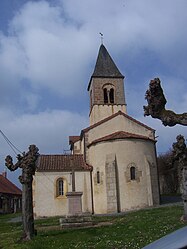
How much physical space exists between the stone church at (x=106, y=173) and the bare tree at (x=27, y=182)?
39.3 ft

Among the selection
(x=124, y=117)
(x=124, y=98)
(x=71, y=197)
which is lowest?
(x=71, y=197)

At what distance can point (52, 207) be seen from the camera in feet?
90.4

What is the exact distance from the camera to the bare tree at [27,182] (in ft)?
42.5

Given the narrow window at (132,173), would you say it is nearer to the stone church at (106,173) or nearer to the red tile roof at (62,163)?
the stone church at (106,173)

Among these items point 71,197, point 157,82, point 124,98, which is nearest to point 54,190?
point 71,197

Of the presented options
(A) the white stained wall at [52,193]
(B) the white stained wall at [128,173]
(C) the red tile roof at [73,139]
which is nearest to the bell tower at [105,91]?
(C) the red tile roof at [73,139]

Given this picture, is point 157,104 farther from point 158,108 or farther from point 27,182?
point 27,182

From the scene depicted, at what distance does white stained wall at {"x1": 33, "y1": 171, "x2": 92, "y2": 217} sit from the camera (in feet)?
90.0

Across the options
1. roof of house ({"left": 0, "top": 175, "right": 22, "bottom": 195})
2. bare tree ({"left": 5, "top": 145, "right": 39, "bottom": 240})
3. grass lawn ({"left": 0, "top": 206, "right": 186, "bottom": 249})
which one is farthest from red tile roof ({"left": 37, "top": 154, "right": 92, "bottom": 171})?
roof of house ({"left": 0, "top": 175, "right": 22, "bottom": 195})

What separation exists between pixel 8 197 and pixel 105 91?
2180cm

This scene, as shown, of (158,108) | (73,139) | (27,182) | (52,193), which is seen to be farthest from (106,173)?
(158,108)

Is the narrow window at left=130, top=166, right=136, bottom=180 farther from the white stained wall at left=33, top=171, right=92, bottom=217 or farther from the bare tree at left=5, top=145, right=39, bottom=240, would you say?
the bare tree at left=5, top=145, right=39, bottom=240

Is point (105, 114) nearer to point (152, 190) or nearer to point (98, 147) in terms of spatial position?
point (98, 147)

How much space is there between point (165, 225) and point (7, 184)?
40807mm
